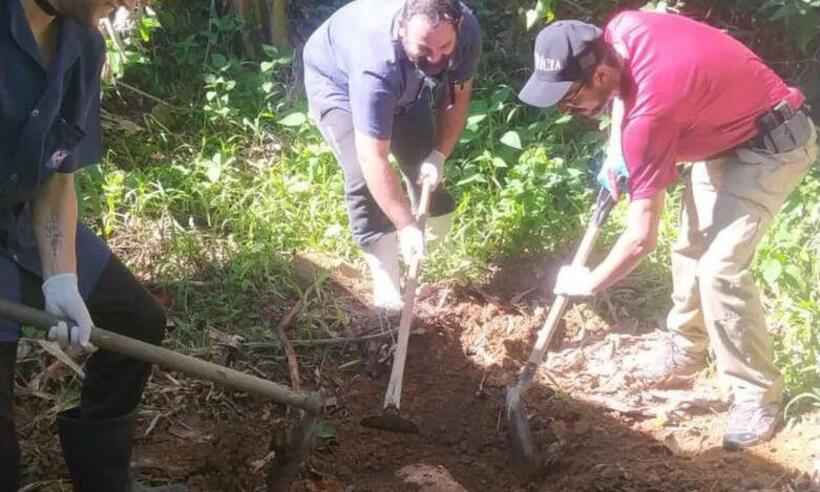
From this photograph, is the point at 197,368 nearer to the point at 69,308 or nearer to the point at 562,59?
the point at 69,308

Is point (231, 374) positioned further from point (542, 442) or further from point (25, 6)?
point (542, 442)

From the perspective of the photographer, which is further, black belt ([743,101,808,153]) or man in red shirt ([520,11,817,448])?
black belt ([743,101,808,153])

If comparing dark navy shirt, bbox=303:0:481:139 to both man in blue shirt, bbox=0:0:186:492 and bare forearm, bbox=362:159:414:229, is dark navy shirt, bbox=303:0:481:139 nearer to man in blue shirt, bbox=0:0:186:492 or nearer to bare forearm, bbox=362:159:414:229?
bare forearm, bbox=362:159:414:229

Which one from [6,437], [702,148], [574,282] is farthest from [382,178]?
[6,437]

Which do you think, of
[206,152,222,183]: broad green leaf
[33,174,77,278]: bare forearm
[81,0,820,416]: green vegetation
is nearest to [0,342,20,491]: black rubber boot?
[33,174,77,278]: bare forearm

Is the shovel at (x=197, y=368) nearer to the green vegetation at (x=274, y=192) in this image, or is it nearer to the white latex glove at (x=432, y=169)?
the green vegetation at (x=274, y=192)

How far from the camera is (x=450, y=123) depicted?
14.0 ft

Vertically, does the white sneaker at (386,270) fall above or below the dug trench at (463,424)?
above

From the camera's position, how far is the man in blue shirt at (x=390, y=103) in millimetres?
3512

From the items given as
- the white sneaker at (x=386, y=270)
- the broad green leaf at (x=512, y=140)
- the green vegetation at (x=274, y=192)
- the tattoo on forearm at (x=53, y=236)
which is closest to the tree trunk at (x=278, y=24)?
the green vegetation at (x=274, y=192)

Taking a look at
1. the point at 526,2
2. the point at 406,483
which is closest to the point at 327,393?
the point at 406,483

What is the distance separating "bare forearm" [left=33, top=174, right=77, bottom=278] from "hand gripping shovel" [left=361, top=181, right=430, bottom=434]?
1.45m

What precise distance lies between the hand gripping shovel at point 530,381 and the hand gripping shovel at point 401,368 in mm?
373

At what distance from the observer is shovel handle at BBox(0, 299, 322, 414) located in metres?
2.27
